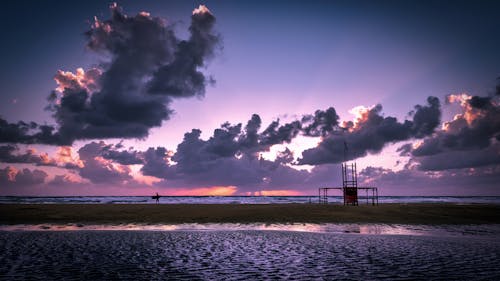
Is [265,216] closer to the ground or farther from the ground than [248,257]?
closer to the ground

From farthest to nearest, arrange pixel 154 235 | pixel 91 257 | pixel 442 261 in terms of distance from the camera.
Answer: pixel 154 235 < pixel 91 257 < pixel 442 261

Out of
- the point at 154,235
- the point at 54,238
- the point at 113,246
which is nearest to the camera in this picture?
the point at 113,246

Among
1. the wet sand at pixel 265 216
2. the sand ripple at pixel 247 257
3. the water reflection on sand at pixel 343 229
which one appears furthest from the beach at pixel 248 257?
the wet sand at pixel 265 216

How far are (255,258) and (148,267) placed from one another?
16.6ft

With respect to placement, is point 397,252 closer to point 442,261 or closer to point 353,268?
point 442,261

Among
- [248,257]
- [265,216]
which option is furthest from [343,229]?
[248,257]

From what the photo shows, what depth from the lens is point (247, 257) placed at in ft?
54.3

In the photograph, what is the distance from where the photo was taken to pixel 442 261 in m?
15.6

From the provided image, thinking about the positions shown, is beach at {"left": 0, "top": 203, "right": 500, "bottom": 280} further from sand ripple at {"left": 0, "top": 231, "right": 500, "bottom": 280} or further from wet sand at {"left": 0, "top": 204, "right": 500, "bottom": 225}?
wet sand at {"left": 0, "top": 204, "right": 500, "bottom": 225}

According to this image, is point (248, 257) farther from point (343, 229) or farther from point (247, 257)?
point (343, 229)

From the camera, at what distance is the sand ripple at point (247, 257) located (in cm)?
1298

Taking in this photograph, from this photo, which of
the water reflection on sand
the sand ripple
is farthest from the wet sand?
the sand ripple

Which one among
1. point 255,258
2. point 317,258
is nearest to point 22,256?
point 255,258

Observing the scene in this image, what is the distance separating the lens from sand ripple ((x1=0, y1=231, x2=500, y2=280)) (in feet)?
42.6
